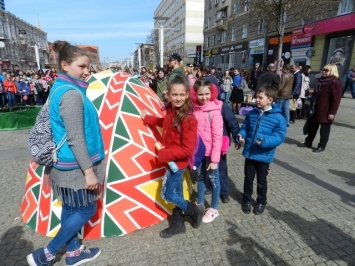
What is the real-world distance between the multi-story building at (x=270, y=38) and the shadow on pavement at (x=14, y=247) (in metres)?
6.78

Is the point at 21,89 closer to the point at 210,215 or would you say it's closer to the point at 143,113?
the point at 143,113

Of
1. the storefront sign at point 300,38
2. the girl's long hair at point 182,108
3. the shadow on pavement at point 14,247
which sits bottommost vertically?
the shadow on pavement at point 14,247

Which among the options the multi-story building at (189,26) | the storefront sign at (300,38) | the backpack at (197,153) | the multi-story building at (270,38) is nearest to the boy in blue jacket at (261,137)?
the backpack at (197,153)

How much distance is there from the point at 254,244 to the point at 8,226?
2.87 meters

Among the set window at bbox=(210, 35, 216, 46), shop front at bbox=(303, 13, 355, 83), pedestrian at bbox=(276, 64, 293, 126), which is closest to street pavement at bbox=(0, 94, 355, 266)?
pedestrian at bbox=(276, 64, 293, 126)

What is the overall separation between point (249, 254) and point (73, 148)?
1.96 metres

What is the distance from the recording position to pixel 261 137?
2939 mm

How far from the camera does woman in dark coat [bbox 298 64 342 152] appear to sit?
531cm

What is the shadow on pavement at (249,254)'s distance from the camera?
2.46 m

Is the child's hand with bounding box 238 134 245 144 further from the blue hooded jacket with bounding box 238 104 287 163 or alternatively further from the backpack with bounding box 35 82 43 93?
the backpack with bounding box 35 82 43 93

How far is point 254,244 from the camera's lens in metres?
2.71

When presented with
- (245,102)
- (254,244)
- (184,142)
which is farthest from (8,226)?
(245,102)

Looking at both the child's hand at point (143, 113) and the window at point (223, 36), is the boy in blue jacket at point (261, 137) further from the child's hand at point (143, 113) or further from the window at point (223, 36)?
the window at point (223, 36)

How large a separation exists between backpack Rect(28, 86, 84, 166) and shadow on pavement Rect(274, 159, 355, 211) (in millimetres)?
3688
